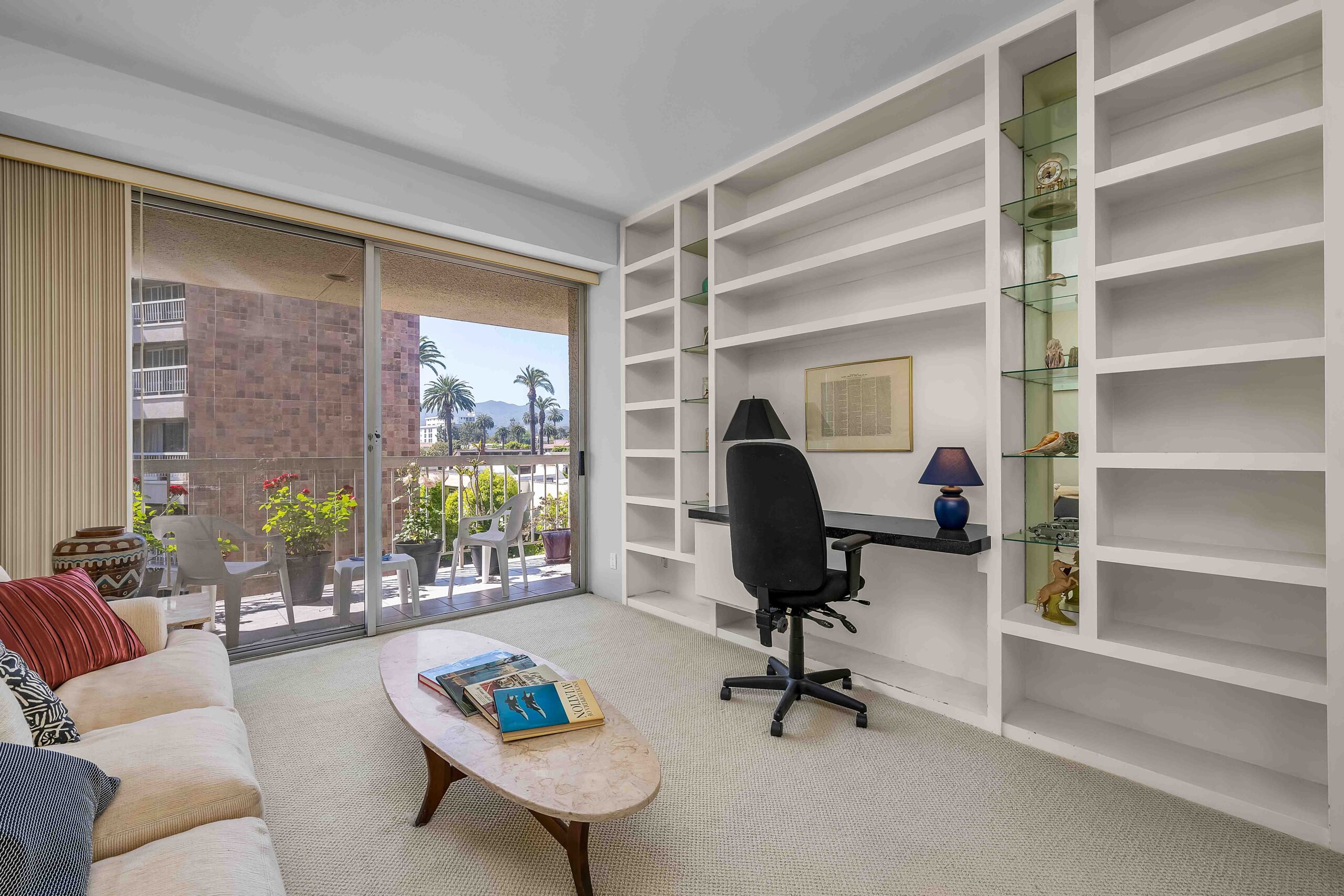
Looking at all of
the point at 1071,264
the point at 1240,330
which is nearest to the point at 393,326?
the point at 1071,264

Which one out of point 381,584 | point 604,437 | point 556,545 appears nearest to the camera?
point 381,584

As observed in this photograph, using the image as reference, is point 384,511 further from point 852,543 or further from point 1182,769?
point 1182,769

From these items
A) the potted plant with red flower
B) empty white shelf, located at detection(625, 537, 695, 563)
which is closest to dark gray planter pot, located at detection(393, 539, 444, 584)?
the potted plant with red flower

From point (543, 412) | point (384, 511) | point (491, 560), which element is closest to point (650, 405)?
point (543, 412)

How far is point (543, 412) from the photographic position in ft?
14.5

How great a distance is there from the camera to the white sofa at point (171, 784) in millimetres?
1062

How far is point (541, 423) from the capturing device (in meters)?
4.40

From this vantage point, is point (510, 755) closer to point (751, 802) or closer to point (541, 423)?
point (751, 802)

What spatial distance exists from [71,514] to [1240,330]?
15.2ft

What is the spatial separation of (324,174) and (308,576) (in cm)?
217

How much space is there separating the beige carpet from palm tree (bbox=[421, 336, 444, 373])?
2.03 m

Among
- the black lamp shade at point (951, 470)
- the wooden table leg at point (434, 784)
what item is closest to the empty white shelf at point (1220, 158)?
the black lamp shade at point (951, 470)

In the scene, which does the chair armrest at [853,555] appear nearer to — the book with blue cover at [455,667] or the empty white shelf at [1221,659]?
the empty white shelf at [1221,659]

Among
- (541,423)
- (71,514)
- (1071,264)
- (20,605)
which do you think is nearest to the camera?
(20,605)
